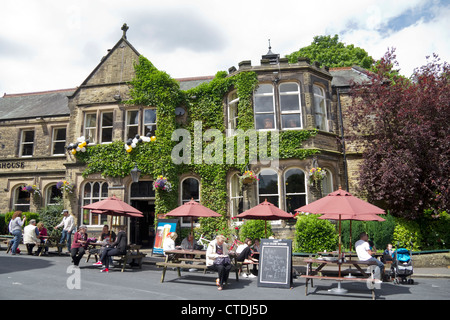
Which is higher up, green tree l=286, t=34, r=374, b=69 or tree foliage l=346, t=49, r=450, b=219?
green tree l=286, t=34, r=374, b=69

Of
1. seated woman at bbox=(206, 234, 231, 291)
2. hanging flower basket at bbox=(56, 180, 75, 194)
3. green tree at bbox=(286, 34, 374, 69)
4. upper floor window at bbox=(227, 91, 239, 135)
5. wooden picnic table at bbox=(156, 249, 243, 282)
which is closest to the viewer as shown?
seated woman at bbox=(206, 234, 231, 291)

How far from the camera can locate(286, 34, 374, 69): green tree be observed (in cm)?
3309

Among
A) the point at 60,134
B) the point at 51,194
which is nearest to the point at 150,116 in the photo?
the point at 60,134

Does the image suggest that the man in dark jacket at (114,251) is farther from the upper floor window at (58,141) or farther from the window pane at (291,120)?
the upper floor window at (58,141)

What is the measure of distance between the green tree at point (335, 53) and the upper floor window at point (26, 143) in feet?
81.0

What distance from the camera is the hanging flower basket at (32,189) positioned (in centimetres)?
2077

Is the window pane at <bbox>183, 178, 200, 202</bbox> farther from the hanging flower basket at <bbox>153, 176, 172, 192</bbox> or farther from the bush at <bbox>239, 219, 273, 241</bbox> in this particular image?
the bush at <bbox>239, 219, 273, 241</bbox>

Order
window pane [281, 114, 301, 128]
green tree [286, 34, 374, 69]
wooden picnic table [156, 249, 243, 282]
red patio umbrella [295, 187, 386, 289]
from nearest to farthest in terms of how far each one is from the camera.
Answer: red patio umbrella [295, 187, 386, 289] < wooden picnic table [156, 249, 243, 282] < window pane [281, 114, 301, 128] < green tree [286, 34, 374, 69]

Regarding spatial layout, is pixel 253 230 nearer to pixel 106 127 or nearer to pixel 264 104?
pixel 264 104

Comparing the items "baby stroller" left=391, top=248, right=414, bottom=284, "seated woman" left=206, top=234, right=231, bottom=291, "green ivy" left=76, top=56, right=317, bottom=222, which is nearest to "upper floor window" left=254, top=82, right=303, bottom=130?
"green ivy" left=76, top=56, right=317, bottom=222

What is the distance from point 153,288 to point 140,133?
11.8m

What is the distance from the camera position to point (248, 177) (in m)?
15.4

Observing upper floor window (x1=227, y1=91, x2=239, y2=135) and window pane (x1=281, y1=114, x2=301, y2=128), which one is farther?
upper floor window (x1=227, y1=91, x2=239, y2=135)

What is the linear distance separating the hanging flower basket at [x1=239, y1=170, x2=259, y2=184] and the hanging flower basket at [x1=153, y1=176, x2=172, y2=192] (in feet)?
12.7
